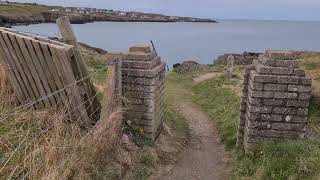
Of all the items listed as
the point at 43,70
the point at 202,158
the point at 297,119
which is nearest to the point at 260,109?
the point at 297,119

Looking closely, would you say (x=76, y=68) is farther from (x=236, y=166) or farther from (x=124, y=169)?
(x=236, y=166)

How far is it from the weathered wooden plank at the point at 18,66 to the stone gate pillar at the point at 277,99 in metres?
3.71

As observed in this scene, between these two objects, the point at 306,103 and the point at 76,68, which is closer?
the point at 76,68

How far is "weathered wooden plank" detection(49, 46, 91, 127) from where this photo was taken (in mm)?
6848

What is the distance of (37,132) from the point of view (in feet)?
21.1

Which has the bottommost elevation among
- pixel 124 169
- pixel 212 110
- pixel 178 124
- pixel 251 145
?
pixel 212 110

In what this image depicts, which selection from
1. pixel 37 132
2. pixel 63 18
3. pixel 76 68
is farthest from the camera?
pixel 63 18

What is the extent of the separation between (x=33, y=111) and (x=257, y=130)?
3.79 m

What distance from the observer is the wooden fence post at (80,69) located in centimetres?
719

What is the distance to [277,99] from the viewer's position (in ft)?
27.3

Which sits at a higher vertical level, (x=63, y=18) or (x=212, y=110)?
(x=63, y=18)

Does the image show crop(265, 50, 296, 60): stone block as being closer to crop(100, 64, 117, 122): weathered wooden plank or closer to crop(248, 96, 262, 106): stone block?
crop(248, 96, 262, 106): stone block

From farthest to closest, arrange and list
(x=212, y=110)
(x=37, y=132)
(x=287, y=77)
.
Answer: (x=212, y=110), (x=287, y=77), (x=37, y=132)

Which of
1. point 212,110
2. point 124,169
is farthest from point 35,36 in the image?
point 212,110
